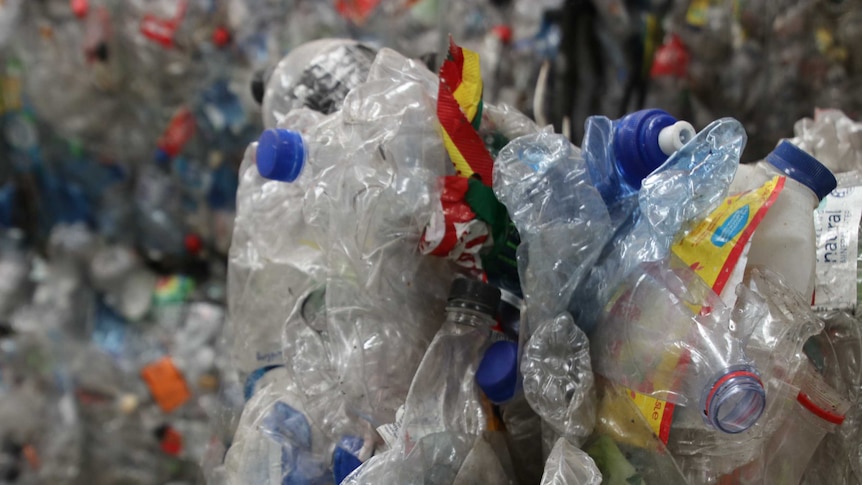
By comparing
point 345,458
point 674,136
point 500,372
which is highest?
point 674,136

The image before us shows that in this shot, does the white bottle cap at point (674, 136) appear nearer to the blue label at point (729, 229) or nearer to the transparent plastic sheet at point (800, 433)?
the blue label at point (729, 229)

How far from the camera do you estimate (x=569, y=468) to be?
19.6 inches

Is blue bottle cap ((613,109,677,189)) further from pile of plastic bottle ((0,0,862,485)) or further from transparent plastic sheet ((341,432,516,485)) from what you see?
transparent plastic sheet ((341,432,516,485))

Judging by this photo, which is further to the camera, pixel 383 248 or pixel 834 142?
pixel 834 142

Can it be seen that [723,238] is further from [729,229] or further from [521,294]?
[521,294]

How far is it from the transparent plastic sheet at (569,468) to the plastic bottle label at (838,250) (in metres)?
0.28

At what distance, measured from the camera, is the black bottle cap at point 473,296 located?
597mm

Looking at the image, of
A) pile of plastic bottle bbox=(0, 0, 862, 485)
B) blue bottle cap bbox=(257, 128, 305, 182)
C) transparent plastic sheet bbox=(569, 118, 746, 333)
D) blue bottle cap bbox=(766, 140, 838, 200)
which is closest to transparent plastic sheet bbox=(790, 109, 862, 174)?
pile of plastic bottle bbox=(0, 0, 862, 485)

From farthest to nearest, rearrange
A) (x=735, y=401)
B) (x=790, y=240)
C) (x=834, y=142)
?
1. (x=834, y=142)
2. (x=790, y=240)
3. (x=735, y=401)

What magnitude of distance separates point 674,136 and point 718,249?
0.30 feet

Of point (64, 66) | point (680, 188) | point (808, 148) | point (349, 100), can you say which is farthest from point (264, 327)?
point (64, 66)

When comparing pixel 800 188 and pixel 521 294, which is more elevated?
pixel 800 188

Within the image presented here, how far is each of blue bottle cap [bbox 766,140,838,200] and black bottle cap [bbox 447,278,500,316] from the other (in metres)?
0.27

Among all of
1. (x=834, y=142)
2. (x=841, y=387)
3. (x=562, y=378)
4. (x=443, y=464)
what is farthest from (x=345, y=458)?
(x=834, y=142)
